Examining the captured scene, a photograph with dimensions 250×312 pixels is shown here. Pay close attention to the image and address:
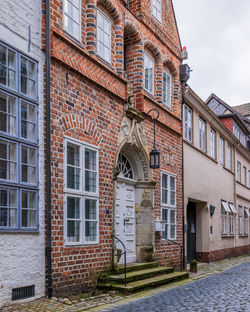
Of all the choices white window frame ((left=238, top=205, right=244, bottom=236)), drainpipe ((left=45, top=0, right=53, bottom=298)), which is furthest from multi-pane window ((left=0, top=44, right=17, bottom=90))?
white window frame ((left=238, top=205, right=244, bottom=236))

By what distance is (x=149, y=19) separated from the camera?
1392 centimetres

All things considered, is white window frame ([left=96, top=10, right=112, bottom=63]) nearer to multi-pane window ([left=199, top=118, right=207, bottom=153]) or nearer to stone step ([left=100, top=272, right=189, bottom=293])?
stone step ([left=100, top=272, right=189, bottom=293])

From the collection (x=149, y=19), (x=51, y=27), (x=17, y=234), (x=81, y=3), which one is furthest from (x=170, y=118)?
(x=17, y=234)

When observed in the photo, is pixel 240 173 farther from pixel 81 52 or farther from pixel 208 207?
pixel 81 52

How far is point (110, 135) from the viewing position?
11188mm

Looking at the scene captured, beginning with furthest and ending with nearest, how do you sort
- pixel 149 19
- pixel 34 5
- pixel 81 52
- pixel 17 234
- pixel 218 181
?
pixel 218 181 → pixel 149 19 → pixel 81 52 → pixel 34 5 → pixel 17 234

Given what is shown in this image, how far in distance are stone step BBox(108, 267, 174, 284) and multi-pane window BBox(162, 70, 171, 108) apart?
522cm

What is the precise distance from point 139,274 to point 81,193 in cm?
253

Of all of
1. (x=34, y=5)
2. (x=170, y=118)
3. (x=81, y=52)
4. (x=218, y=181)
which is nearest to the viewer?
(x=34, y=5)

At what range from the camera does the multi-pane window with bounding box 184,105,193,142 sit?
17188 mm

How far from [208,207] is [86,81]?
10.8m

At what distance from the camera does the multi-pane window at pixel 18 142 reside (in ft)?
25.3

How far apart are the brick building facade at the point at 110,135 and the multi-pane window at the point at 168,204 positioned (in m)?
0.03

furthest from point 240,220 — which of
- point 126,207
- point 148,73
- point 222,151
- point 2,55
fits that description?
point 2,55
